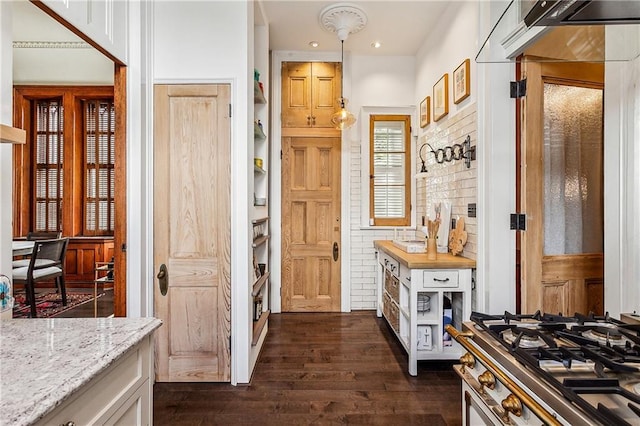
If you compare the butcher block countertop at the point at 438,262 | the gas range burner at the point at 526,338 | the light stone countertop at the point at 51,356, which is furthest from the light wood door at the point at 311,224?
the gas range burner at the point at 526,338

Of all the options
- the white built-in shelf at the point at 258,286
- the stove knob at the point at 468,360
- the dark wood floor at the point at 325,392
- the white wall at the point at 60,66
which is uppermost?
the white wall at the point at 60,66

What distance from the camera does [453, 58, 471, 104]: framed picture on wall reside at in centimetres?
295

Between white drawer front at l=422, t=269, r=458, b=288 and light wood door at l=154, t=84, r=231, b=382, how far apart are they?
1.53m

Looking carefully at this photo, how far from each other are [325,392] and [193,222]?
1573mm

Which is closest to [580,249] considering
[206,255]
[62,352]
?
[206,255]

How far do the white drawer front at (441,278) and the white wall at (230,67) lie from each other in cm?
140

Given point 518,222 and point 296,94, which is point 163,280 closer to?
point 518,222

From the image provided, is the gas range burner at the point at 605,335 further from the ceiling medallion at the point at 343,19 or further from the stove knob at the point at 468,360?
the ceiling medallion at the point at 343,19

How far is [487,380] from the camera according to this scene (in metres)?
1.06

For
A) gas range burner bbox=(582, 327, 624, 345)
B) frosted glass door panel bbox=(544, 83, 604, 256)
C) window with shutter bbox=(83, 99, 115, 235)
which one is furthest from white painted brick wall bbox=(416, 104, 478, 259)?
window with shutter bbox=(83, 99, 115, 235)

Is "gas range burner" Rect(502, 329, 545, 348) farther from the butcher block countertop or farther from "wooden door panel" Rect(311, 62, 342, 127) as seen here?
"wooden door panel" Rect(311, 62, 342, 127)

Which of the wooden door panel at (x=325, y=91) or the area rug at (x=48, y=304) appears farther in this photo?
the wooden door panel at (x=325, y=91)

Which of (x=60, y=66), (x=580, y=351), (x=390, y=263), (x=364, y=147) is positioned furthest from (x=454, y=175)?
(x=60, y=66)

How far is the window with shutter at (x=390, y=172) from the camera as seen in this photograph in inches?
183
